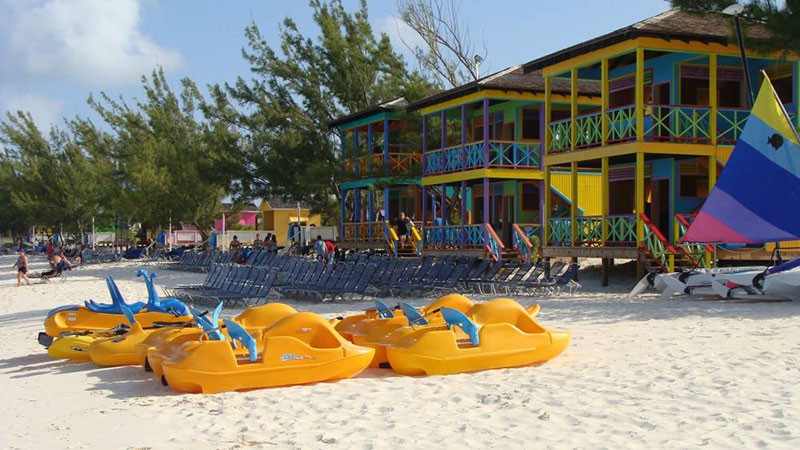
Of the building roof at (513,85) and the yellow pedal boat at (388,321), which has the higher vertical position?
the building roof at (513,85)

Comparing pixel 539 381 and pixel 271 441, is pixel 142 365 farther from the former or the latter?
pixel 539 381

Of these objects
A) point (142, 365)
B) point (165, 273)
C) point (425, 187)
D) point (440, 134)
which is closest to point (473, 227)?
point (425, 187)

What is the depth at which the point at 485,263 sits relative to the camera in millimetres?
20422

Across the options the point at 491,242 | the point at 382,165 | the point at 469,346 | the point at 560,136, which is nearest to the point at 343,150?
the point at 382,165

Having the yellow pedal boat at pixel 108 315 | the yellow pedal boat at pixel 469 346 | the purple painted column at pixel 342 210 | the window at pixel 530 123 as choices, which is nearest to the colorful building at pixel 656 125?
the window at pixel 530 123

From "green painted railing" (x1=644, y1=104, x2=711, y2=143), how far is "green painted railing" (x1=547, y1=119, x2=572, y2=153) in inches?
88.4

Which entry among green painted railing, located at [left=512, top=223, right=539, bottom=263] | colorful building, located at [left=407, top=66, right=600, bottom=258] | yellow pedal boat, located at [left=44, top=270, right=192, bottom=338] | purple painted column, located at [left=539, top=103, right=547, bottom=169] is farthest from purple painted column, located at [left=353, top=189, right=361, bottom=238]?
yellow pedal boat, located at [left=44, top=270, right=192, bottom=338]

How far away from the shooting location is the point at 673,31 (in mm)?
19844

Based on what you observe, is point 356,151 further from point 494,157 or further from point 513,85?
point 513,85

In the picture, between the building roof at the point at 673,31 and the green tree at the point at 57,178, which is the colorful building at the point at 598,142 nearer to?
the building roof at the point at 673,31

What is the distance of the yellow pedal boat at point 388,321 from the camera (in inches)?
411

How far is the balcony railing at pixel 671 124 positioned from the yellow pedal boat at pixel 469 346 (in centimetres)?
1103

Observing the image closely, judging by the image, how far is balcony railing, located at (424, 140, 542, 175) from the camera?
26375 millimetres

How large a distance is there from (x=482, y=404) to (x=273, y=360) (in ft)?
7.74
